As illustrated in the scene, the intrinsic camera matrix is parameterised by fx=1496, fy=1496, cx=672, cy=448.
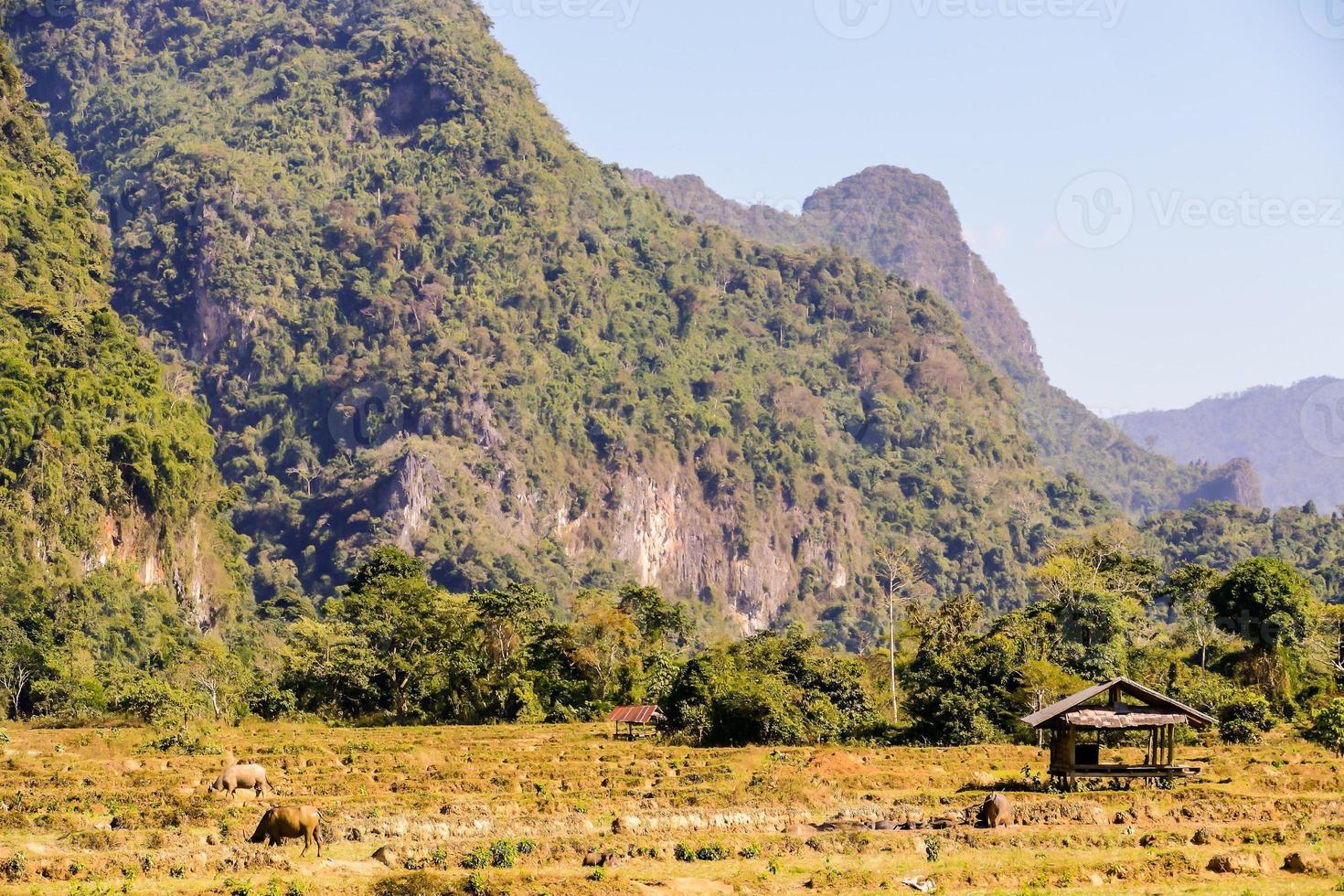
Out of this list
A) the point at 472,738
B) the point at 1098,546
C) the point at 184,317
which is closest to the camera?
the point at 472,738

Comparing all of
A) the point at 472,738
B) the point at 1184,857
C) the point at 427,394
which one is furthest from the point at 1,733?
the point at 427,394

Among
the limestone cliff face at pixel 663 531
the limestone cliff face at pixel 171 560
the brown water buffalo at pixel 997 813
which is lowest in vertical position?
the brown water buffalo at pixel 997 813

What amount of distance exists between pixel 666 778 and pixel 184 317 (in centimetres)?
16184

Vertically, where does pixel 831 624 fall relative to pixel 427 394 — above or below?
below

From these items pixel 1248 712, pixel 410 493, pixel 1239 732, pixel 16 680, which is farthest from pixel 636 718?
pixel 410 493

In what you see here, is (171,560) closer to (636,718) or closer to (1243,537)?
(636,718)

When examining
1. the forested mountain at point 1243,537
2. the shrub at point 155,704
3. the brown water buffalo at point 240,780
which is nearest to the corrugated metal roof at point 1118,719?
the brown water buffalo at point 240,780

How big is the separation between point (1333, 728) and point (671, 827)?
25643mm

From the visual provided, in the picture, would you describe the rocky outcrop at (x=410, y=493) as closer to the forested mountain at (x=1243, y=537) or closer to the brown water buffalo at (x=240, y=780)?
the forested mountain at (x=1243, y=537)

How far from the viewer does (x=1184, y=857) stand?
26672mm

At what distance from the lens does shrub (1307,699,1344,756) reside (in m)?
46.3

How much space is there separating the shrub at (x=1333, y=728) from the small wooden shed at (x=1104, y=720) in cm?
1036

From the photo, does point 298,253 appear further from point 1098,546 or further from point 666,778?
point 666,778

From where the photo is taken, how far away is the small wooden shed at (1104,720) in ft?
123
